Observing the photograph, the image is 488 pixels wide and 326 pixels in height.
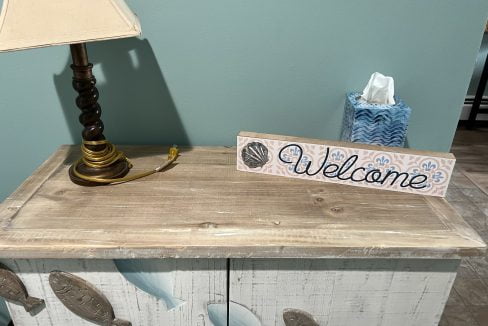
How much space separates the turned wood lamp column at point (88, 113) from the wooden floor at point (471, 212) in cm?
105

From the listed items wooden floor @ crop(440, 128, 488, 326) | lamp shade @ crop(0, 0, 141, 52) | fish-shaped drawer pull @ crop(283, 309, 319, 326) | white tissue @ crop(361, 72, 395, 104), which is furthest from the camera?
wooden floor @ crop(440, 128, 488, 326)

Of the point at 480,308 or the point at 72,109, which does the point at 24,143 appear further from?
the point at 480,308

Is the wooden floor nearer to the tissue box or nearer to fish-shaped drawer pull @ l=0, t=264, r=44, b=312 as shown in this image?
the tissue box

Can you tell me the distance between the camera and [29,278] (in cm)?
59

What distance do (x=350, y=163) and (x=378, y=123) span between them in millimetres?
125

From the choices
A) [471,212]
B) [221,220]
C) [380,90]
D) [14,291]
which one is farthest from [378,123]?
[471,212]

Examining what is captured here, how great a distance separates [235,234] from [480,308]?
1362mm

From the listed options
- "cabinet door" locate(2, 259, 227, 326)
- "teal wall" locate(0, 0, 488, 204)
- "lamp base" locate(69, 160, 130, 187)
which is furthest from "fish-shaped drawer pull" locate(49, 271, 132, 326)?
"teal wall" locate(0, 0, 488, 204)

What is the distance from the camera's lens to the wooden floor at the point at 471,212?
137 cm

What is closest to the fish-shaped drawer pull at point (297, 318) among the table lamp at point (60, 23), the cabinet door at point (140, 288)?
the cabinet door at point (140, 288)

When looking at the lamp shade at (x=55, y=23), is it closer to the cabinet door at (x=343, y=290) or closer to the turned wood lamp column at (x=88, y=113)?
the turned wood lamp column at (x=88, y=113)

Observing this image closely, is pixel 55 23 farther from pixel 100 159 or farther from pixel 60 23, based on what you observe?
pixel 100 159

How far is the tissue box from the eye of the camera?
0.72m

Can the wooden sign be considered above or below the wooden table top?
above
